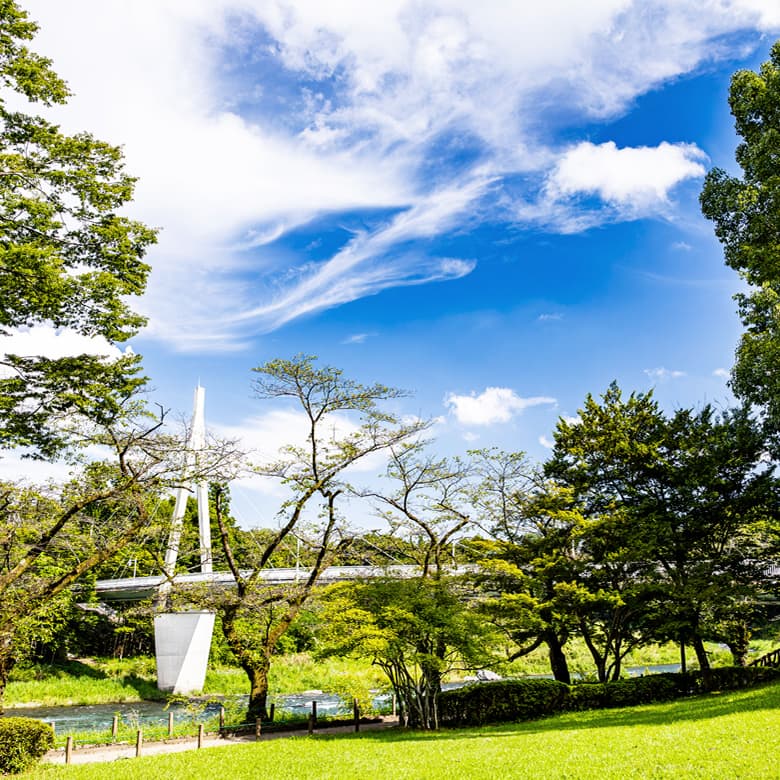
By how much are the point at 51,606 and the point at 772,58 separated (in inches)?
869

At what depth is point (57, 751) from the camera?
14188mm

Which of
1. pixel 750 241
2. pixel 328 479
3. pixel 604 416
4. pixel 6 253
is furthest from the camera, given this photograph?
pixel 604 416

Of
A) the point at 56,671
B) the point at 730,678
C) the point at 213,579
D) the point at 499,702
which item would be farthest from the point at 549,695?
the point at 56,671

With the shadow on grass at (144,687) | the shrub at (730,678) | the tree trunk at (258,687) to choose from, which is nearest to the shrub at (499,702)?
the shrub at (730,678)

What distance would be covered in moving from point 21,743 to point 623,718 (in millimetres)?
13441

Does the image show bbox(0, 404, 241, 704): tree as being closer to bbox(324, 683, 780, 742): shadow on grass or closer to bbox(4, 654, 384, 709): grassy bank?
bbox(324, 683, 780, 742): shadow on grass

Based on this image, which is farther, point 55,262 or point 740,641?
point 740,641

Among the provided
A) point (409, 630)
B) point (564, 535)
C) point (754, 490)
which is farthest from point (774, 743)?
point (754, 490)

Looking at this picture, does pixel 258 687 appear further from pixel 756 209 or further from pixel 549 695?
pixel 756 209

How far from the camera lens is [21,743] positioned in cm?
1227

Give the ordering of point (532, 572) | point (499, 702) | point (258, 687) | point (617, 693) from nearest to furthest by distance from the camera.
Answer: point (499, 702)
point (258, 687)
point (617, 693)
point (532, 572)

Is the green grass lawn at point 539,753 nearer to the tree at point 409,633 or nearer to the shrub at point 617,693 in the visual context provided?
the tree at point 409,633

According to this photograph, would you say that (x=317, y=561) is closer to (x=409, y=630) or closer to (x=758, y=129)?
(x=409, y=630)

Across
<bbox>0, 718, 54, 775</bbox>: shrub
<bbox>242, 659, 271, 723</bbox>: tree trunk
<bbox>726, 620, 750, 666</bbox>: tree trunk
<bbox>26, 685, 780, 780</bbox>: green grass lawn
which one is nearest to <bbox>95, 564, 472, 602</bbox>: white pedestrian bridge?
<bbox>242, 659, 271, 723</bbox>: tree trunk
